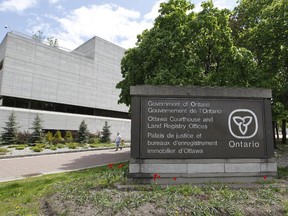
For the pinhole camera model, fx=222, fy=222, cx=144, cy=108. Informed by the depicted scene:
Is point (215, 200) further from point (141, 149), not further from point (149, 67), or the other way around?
point (149, 67)

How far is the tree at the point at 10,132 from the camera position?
87.0 ft

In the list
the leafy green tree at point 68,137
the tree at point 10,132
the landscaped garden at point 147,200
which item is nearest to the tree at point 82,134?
the leafy green tree at point 68,137

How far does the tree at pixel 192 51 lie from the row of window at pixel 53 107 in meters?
21.9

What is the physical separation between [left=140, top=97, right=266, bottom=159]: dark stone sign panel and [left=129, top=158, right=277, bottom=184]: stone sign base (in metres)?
0.20

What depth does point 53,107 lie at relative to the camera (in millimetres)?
35125

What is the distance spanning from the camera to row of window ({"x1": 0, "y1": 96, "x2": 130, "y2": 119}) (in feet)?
101

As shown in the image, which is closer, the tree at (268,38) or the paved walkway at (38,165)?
the paved walkway at (38,165)

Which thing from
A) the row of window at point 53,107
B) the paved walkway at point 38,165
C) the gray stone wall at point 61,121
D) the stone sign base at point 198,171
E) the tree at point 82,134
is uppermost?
the row of window at point 53,107

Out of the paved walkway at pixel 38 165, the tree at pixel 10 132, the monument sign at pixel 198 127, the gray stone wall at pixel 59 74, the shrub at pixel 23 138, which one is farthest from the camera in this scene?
the gray stone wall at pixel 59 74

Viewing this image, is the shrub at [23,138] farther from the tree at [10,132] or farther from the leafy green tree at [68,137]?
the leafy green tree at [68,137]

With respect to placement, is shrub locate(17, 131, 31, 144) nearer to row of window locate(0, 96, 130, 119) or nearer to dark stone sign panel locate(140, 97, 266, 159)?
row of window locate(0, 96, 130, 119)

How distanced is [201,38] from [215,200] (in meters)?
13.0

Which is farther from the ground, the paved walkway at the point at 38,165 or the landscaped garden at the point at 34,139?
the landscaped garden at the point at 34,139

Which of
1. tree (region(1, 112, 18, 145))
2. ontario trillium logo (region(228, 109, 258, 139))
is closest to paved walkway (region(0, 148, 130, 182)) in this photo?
ontario trillium logo (region(228, 109, 258, 139))
